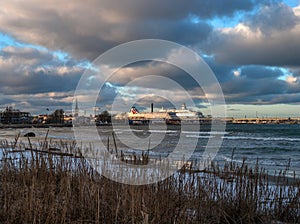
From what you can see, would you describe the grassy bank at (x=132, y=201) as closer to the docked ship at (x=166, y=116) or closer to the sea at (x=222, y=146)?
the sea at (x=222, y=146)

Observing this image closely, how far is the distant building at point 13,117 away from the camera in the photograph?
16368 centimetres

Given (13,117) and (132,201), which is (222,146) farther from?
(13,117)

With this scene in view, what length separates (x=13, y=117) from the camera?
553 feet

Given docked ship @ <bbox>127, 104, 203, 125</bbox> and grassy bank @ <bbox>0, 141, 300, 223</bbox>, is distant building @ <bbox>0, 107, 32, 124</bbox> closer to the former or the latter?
docked ship @ <bbox>127, 104, 203, 125</bbox>

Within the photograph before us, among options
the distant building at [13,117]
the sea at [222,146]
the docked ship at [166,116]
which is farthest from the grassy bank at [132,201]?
the distant building at [13,117]

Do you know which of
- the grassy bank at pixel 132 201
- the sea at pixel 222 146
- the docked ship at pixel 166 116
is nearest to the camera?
the grassy bank at pixel 132 201

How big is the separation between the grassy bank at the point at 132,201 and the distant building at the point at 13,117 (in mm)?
168113

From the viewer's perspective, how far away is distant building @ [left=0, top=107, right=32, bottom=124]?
164 metres

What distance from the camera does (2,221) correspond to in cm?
553

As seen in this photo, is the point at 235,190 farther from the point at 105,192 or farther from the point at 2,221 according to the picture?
the point at 2,221

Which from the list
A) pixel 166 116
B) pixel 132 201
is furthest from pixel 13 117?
pixel 132 201

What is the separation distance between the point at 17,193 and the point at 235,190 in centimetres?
441

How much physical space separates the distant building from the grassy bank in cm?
16811

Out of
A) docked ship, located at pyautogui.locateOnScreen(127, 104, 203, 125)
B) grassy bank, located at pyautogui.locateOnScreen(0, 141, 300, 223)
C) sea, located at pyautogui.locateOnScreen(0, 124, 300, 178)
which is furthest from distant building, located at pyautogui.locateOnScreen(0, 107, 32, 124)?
grassy bank, located at pyautogui.locateOnScreen(0, 141, 300, 223)
